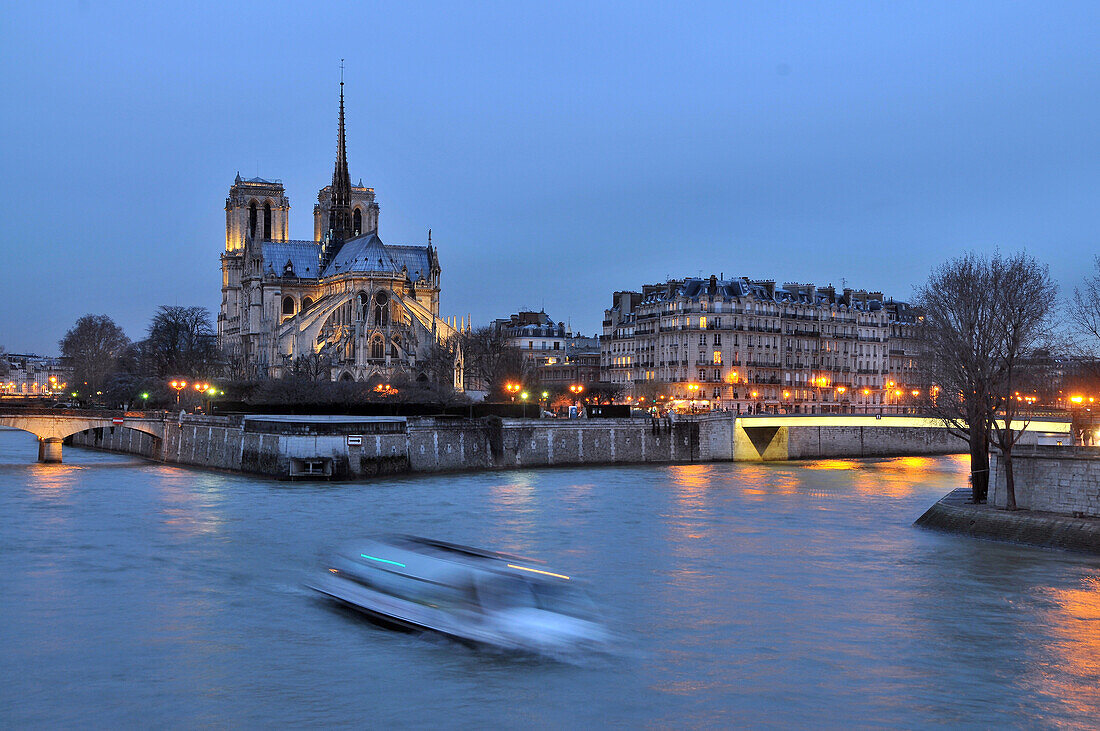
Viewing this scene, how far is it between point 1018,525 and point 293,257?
8904 centimetres

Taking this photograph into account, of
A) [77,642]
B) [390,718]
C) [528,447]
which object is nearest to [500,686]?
[390,718]

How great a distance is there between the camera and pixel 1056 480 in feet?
98.3

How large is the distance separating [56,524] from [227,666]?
16934 mm

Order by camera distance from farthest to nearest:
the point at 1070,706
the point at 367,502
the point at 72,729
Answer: the point at 367,502, the point at 1070,706, the point at 72,729

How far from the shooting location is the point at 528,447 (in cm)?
5647

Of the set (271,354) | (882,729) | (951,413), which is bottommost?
(882,729)

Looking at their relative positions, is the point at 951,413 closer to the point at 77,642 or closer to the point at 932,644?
the point at 932,644

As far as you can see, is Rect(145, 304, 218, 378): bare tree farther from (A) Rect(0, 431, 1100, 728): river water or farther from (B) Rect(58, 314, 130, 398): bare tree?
(A) Rect(0, 431, 1100, 728): river water

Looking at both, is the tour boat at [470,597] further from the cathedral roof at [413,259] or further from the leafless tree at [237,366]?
the cathedral roof at [413,259]

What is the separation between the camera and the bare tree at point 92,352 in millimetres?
106219

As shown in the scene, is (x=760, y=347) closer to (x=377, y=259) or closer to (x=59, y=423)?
(x=377, y=259)

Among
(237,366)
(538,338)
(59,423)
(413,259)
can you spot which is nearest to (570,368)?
(538,338)

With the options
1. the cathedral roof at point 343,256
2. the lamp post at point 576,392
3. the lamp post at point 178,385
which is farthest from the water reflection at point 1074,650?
the cathedral roof at point 343,256

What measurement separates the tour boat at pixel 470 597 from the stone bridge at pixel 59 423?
39149mm
